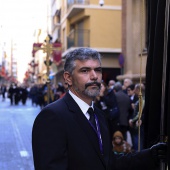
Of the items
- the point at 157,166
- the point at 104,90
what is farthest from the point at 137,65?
A: the point at 157,166

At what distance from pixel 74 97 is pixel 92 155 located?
428mm

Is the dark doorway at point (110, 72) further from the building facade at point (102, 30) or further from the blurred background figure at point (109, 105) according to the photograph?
the blurred background figure at point (109, 105)

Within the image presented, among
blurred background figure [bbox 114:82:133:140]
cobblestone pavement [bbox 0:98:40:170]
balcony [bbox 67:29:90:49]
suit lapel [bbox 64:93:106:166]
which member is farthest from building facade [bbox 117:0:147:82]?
suit lapel [bbox 64:93:106:166]

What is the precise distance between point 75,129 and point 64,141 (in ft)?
0.39

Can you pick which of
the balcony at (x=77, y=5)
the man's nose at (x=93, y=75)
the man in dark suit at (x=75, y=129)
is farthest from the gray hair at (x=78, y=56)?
the balcony at (x=77, y=5)

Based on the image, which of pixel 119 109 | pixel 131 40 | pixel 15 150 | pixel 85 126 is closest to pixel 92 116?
pixel 85 126

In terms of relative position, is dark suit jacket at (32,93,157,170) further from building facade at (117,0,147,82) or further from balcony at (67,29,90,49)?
balcony at (67,29,90,49)

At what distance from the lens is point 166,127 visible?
2623 mm

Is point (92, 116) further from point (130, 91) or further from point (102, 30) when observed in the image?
point (102, 30)

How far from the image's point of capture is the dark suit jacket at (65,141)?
8.28 feet

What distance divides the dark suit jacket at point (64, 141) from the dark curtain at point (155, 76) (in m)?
0.41

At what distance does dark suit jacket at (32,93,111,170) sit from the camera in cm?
252

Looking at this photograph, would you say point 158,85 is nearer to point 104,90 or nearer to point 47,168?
point 47,168

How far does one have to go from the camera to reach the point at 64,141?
2.57 meters
